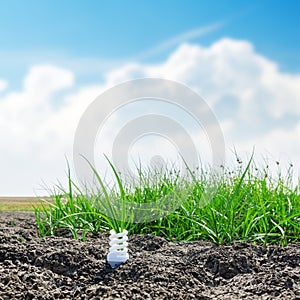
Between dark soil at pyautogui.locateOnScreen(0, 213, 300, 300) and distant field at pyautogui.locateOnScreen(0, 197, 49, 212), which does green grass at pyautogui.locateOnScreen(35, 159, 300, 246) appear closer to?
dark soil at pyautogui.locateOnScreen(0, 213, 300, 300)

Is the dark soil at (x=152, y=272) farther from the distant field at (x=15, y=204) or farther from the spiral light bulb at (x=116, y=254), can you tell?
the distant field at (x=15, y=204)

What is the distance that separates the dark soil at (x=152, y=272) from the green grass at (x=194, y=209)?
34 cm

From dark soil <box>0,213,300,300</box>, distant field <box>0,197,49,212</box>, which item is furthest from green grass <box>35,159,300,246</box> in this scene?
distant field <box>0,197,49,212</box>

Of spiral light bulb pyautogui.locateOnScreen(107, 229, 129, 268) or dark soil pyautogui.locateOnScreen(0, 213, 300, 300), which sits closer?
dark soil pyautogui.locateOnScreen(0, 213, 300, 300)

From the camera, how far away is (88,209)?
A: 14.3 feet

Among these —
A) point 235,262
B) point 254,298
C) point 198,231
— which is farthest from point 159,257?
point 198,231

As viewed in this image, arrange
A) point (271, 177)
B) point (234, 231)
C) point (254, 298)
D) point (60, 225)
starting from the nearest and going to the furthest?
point (254, 298) < point (234, 231) < point (60, 225) < point (271, 177)

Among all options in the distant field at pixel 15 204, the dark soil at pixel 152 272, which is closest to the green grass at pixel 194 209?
the dark soil at pixel 152 272

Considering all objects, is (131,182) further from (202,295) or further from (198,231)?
(202,295)

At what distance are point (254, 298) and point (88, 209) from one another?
2376 millimetres

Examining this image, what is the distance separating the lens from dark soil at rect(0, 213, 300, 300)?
2363 millimetres

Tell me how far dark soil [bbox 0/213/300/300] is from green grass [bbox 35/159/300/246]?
0.34 m

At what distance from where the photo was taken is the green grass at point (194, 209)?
3.56 m

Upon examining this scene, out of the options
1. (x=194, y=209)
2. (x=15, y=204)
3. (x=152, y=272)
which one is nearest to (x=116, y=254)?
(x=152, y=272)
